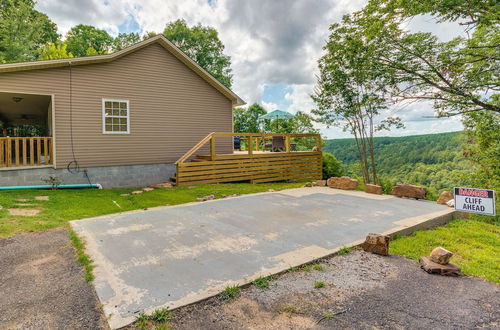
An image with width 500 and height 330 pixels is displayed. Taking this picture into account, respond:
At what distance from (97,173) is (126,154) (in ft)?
3.66

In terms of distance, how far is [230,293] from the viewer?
7.54 ft

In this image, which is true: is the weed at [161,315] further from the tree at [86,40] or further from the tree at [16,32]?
the tree at [86,40]

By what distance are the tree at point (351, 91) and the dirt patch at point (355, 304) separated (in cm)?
736

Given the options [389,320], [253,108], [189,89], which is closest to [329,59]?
[189,89]

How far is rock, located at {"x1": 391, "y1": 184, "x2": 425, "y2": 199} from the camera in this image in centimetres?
641

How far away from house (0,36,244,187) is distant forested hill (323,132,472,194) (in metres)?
9.51

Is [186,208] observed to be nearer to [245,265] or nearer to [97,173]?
[245,265]

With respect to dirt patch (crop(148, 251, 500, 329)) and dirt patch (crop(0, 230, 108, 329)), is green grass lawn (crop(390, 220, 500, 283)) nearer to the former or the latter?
dirt patch (crop(148, 251, 500, 329))

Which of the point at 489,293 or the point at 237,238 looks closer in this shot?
the point at 489,293

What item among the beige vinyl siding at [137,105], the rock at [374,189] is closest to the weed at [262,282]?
the rock at [374,189]

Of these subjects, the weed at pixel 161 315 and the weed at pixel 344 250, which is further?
the weed at pixel 344 250

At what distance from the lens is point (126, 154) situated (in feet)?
30.2

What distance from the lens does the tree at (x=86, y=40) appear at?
26.9m

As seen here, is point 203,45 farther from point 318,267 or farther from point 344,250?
point 318,267
